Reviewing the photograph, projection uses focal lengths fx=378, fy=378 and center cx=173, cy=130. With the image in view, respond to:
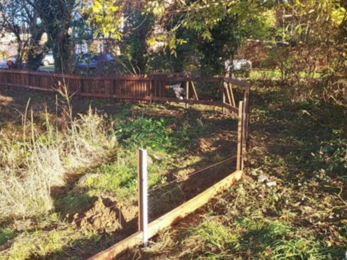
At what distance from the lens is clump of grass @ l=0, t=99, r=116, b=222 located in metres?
5.12

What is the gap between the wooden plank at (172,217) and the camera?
3.50 metres

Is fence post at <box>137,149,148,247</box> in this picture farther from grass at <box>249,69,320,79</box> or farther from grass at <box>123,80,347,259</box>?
grass at <box>249,69,320,79</box>

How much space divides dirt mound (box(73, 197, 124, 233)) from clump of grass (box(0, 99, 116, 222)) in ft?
2.57

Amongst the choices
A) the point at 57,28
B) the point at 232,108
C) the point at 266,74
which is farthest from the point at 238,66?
the point at 57,28

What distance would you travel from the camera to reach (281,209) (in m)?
4.25

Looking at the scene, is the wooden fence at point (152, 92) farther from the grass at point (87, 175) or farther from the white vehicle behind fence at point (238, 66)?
the white vehicle behind fence at point (238, 66)

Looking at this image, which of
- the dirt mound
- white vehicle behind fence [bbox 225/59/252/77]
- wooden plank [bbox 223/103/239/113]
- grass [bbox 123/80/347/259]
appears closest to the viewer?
grass [bbox 123/80/347/259]

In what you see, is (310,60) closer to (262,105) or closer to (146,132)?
(262,105)

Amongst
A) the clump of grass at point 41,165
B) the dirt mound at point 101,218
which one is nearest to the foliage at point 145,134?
the clump of grass at point 41,165

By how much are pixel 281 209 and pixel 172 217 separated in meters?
1.23

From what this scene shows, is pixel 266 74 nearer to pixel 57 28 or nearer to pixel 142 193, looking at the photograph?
pixel 142 193

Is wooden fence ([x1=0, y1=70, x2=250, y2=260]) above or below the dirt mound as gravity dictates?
above

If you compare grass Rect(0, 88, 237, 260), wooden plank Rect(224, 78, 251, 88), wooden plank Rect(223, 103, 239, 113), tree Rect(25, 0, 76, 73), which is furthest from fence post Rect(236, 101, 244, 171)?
tree Rect(25, 0, 76, 73)

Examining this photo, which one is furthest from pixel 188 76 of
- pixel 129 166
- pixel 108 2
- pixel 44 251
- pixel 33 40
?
pixel 33 40
